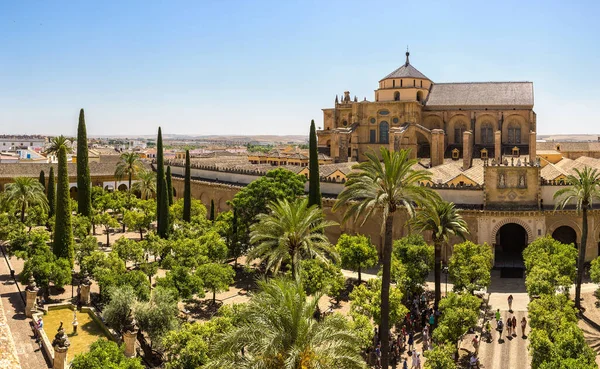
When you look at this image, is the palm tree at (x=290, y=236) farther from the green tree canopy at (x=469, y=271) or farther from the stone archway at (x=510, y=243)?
the stone archway at (x=510, y=243)

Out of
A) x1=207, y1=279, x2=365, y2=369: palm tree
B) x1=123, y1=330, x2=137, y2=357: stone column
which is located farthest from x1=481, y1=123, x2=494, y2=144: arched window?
x1=207, y1=279, x2=365, y2=369: palm tree

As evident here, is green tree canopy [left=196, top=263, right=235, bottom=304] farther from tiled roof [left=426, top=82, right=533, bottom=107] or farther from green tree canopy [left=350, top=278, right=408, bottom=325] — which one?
tiled roof [left=426, top=82, right=533, bottom=107]

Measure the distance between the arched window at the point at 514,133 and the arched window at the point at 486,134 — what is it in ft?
5.39

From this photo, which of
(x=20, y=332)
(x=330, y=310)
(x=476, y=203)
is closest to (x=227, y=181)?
(x=476, y=203)

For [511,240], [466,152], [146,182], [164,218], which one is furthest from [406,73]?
[164,218]

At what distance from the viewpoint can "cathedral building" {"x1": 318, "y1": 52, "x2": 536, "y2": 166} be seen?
169 feet

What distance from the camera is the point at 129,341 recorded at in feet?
65.9

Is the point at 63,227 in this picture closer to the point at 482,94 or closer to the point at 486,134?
the point at 486,134

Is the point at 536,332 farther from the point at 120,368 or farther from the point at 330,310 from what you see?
the point at 120,368

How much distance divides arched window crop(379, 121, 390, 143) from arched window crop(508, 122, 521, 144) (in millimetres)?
11523

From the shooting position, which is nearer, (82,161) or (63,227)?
(63,227)

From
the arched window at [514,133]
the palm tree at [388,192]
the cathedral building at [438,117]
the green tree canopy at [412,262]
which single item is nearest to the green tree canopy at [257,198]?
the green tree canopy at [412,262]

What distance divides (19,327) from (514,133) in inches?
1778

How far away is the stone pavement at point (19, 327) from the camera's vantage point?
18.8m
